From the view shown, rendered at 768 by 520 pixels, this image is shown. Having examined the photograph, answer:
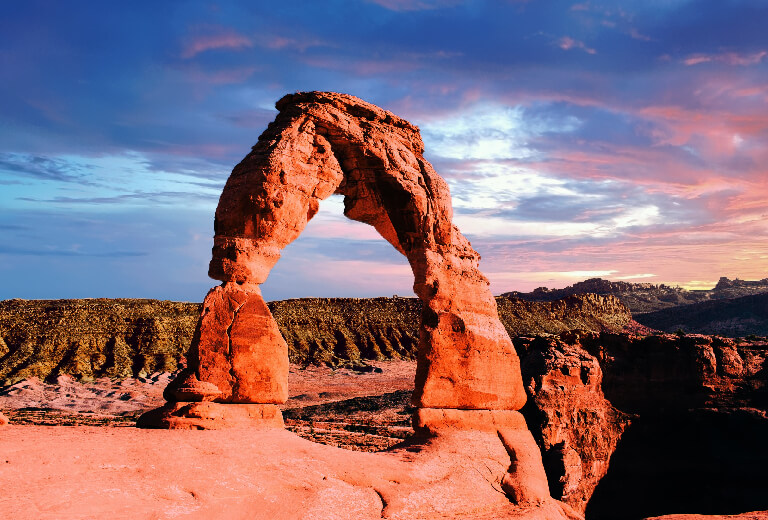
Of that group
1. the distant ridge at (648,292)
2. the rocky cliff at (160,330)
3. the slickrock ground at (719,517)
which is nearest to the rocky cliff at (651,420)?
the slickrock ground at (719,517)

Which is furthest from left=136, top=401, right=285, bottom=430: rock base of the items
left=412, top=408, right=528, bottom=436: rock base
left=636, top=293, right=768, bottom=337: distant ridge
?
left=636, top=293, right=768, bottom=337: distant ridge

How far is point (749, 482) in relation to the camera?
1488 cm

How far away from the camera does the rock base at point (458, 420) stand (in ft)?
31.3

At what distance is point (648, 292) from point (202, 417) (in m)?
113

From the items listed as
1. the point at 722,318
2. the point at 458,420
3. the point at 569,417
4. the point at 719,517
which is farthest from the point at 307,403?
the point at 722,318

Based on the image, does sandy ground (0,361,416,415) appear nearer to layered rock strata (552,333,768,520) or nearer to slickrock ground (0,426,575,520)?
layered rock strata (552,333,768,520)

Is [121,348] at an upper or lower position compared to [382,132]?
lower

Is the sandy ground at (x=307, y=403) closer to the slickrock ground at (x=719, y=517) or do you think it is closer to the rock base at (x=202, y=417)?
the slickrock ground at (x=719, y=517)

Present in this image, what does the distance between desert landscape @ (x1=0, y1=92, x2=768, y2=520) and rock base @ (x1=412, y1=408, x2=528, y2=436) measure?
30mm

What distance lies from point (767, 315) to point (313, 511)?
67.8m

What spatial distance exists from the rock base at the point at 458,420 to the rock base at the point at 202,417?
8.17 feet

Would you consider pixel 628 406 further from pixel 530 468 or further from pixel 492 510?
pixel 492 510

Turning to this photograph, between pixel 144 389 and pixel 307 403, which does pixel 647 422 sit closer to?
pixel 307 403

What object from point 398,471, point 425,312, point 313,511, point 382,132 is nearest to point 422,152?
point 382,132
